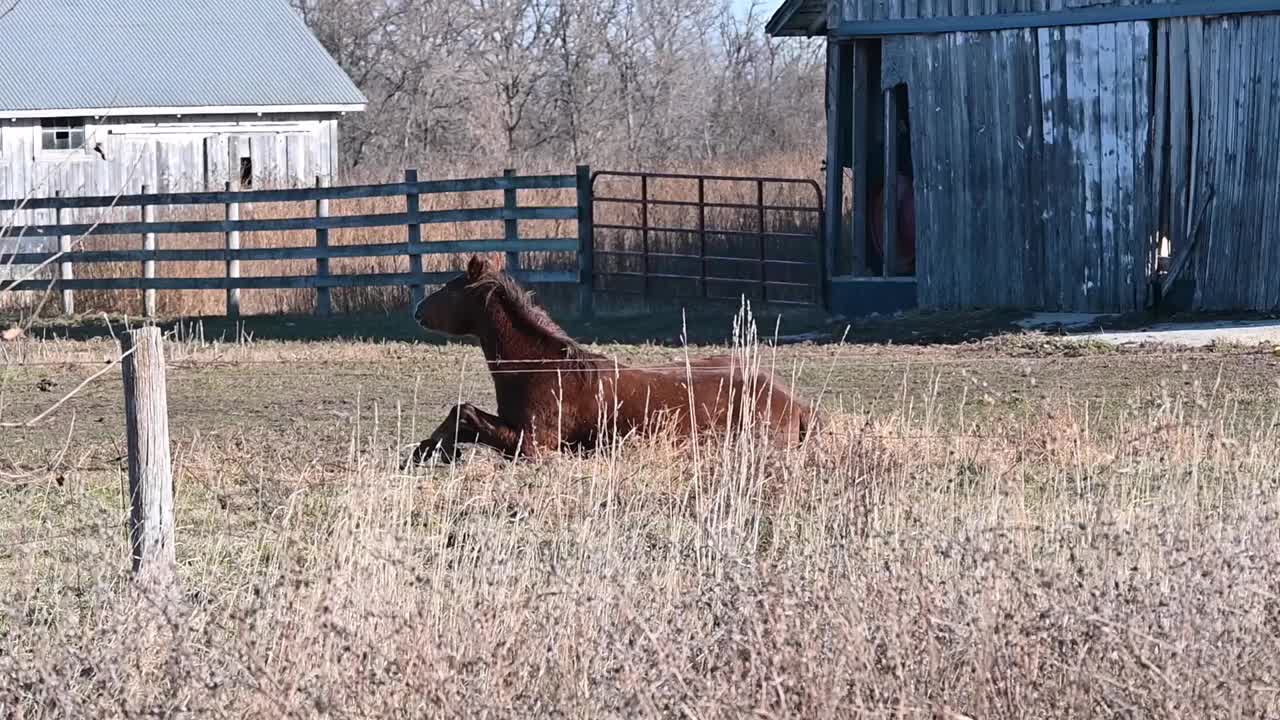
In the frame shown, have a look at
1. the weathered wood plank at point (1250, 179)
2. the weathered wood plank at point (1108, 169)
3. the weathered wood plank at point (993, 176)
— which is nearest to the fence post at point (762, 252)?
the weathered wood plank at point (993, 176)

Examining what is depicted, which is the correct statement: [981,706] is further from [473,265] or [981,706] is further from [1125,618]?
[473,265]

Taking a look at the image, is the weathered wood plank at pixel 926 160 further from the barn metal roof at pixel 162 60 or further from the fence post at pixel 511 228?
the barn metal roof at pixel 162 60

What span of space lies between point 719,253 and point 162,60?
66.7ft

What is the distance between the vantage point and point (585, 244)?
68.1ft

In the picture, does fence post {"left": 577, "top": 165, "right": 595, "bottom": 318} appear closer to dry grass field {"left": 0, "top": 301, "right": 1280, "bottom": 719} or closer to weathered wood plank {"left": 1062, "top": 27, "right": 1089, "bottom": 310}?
weathered wood plank {"left": 1062, "top": 27, "right": 1089, "bottom": 310}

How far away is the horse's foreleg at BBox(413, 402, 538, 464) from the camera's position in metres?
9.00

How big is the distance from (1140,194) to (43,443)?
1095 cm

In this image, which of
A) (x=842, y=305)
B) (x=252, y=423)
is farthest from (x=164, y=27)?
(x=252, y=423)

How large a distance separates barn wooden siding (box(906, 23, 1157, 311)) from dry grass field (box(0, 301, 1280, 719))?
9.38m

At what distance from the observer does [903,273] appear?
20.2 metres

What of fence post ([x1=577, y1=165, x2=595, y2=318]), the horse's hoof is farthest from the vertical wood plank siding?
the horse's hoof

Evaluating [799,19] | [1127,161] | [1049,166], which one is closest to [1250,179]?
[1127,161]

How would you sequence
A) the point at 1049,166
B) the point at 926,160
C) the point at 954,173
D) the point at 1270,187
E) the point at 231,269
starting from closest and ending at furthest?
the point at 1270,187 < the point at 1049,166 < the point at 954,173 < the point at 926,160 < the point at 231,269

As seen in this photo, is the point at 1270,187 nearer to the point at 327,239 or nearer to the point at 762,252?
the point at 762,252
